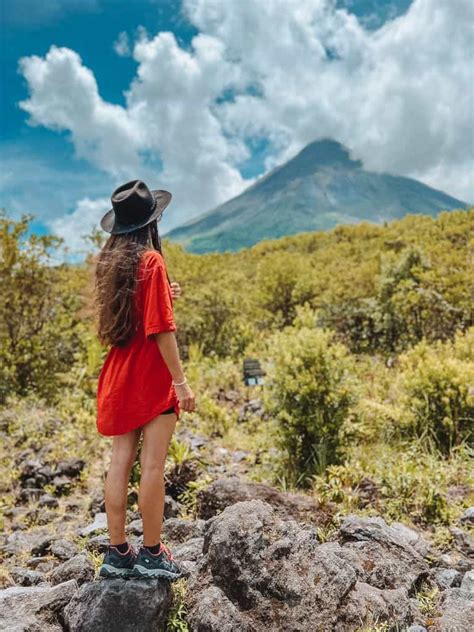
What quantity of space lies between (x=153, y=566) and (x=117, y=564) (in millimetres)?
231

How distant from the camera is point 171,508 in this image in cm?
500

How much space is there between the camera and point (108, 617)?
282cm

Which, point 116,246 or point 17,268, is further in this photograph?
point 17,268

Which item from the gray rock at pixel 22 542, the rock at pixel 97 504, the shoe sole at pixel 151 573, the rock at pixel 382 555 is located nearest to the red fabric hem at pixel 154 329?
the shoe sole at pixel 151 573

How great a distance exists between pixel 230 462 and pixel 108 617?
395 cm

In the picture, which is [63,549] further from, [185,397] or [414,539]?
[414,539]

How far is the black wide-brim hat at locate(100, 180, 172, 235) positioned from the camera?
305 centimetres

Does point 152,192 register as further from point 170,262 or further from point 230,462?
point 170,262

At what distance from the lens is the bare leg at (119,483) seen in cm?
299

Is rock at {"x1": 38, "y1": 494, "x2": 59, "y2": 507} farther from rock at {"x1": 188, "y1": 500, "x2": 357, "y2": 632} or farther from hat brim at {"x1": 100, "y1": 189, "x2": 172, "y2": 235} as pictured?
hat brim at {"x1": 100, "y1": 189, "x2": 172, "y2": 235}

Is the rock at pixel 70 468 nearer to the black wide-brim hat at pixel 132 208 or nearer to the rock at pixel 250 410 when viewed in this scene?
the rock at pixel 250 410

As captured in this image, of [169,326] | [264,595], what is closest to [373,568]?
[264,595]

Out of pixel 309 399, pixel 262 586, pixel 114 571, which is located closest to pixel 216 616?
Answer: pixel 262 586

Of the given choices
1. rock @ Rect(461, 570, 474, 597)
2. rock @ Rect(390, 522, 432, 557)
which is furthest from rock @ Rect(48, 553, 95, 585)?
rock @ Rect(461, 570, 474, 597)
